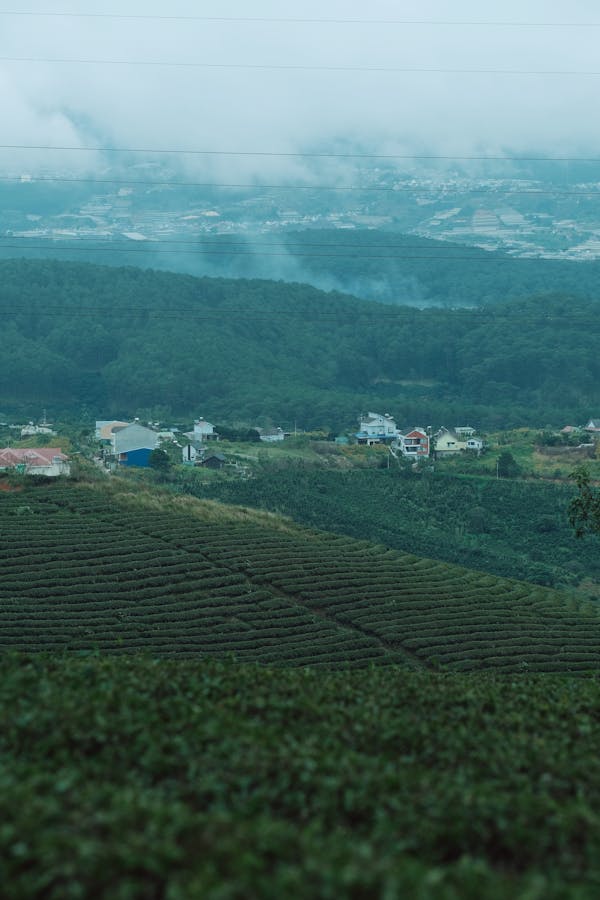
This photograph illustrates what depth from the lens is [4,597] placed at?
33.5 metres

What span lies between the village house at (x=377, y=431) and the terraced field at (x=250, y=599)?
163 ft

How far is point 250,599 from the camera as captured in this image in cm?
3525

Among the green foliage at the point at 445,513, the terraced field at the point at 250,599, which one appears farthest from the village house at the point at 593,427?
the terraced field at the point at 250,599

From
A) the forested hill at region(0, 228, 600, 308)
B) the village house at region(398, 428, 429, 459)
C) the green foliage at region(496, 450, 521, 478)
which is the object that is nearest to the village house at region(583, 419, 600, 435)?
the village house at region(398, 428, 429, 459)

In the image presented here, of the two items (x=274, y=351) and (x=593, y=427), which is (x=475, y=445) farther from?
(x=274, y=351)

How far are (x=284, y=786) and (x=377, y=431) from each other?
85.0 m

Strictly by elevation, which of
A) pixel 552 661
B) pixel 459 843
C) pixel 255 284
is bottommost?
pixel 552 661

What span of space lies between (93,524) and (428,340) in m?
95.9

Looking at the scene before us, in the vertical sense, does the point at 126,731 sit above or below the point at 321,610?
above

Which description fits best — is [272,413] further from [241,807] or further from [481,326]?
[241,807]

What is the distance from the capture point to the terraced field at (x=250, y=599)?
31.6m

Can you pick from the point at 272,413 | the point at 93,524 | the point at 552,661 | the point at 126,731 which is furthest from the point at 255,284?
the point at 126,731

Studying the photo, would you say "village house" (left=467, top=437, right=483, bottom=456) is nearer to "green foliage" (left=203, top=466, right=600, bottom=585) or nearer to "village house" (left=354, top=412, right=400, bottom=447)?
"village house" (left=354, top=412, right=400, bottom=447)

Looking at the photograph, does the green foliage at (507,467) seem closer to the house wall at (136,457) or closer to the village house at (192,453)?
the village house at (192,453)
